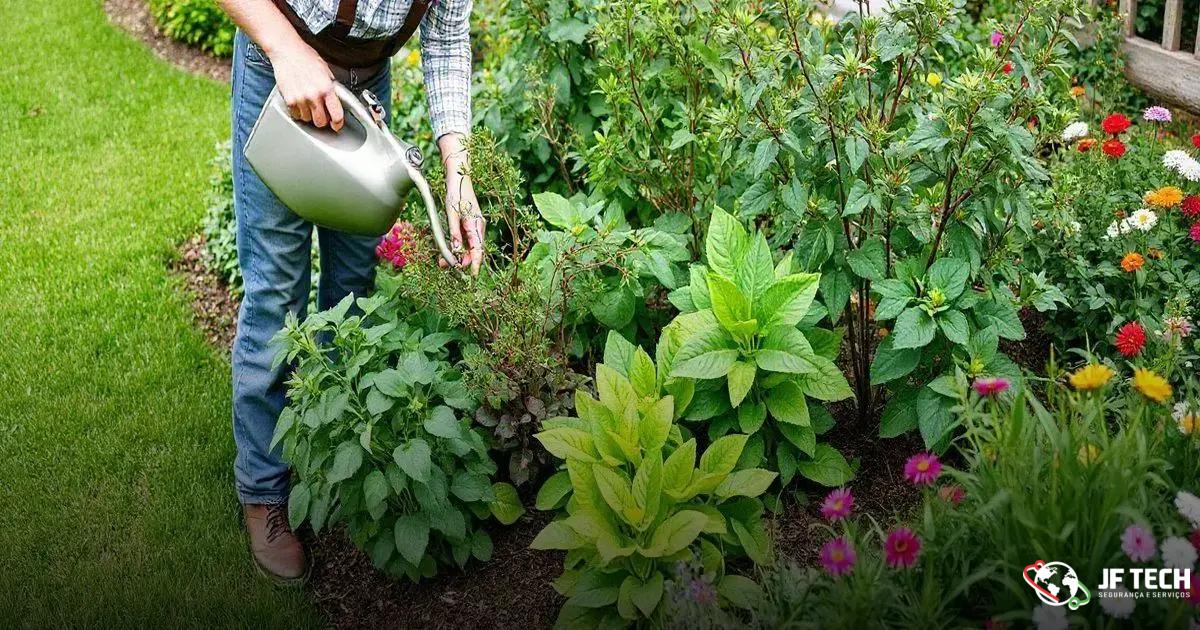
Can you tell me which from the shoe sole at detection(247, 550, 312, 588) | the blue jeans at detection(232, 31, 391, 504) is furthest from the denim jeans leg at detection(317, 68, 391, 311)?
the shoe sole at detection(247, 550, 312, 588)

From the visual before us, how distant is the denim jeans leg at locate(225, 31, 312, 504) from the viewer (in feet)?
7.82

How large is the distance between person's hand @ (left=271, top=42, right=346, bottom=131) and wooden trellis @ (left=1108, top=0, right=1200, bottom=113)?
314 centimetres

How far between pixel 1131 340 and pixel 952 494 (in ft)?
2.45

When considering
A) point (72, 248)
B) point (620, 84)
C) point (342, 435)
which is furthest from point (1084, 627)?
point (72, 248)

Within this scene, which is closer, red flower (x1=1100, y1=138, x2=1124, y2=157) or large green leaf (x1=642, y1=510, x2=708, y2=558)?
large green leaf (x1=642, y1=510, x2=708, y2=558)

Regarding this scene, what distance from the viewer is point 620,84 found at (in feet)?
9.34

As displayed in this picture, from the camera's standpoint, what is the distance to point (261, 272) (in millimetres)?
2488

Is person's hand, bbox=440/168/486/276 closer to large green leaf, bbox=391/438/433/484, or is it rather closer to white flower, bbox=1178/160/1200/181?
large green leaf, bbox=391/438/433/484

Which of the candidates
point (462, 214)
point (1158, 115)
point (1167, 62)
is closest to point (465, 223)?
point (462, 214)

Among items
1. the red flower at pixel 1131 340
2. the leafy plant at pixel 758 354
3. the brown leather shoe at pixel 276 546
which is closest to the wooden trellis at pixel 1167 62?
the red flower at pixel 1131 340

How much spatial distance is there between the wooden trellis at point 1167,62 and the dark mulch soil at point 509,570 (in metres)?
2.31

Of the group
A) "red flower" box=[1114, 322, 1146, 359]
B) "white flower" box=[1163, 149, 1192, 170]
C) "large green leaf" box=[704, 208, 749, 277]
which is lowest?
"red flower" box=[1114, 322, 1146, 359]

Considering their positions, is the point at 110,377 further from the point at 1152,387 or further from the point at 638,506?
the point at 1152,387

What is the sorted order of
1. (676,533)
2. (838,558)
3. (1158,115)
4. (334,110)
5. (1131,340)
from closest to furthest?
(838,558)
(676,533)
(334,110)
(1131,340)
(1158,115)
